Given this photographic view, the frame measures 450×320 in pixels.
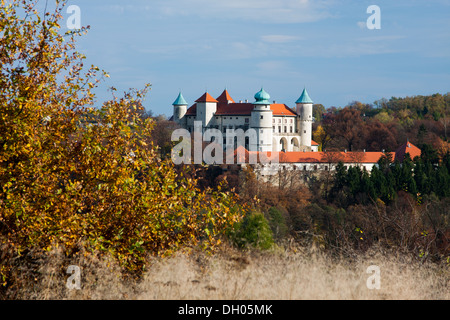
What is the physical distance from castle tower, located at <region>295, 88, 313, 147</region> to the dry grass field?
64409 millimetres

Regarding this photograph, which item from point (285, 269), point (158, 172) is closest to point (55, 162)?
point (158, 172)

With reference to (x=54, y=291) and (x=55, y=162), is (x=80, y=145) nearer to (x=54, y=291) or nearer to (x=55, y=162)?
(x=55, y=162)

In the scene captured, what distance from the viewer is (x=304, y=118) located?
237ft

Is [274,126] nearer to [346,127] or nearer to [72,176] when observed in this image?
[346,127]

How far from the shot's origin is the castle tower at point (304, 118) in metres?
70.9

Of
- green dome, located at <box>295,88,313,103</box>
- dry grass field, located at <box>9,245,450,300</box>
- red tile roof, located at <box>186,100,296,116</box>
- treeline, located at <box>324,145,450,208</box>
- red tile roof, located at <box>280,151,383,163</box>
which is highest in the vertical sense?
green dome, located at <box>295,88,313,103</box>

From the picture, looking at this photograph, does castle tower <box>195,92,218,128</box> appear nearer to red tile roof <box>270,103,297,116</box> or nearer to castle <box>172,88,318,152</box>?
castle <box>172,88,318,152</box>

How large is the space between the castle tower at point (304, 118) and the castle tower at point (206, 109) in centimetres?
897

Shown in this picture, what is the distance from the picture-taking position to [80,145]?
679 centimetres

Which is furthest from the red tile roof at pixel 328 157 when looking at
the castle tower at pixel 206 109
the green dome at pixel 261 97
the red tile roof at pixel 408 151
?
the castle tower at pixel 206 109

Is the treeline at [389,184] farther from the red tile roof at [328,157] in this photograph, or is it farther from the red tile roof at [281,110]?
the red tile roof at [281,110]

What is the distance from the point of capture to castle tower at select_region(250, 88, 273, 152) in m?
66.2

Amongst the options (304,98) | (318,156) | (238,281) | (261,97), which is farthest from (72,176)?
(304,98)

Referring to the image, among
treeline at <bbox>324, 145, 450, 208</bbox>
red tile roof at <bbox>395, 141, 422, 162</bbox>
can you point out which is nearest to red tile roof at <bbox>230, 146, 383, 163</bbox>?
red tile roof at <bbox>395, 141, 422, 162</bbox>
